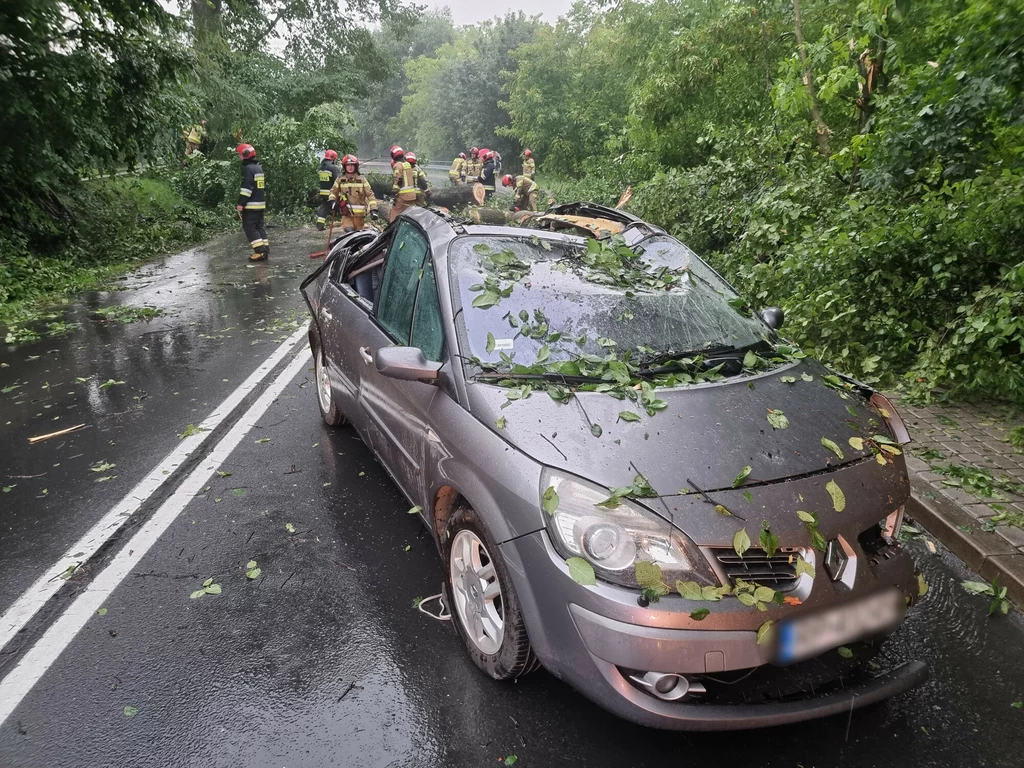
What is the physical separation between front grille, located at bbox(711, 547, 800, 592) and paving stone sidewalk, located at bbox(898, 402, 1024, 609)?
1.88 m

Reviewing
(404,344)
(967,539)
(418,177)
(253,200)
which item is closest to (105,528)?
(404,344)

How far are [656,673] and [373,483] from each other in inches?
105

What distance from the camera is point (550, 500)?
8.02 ft

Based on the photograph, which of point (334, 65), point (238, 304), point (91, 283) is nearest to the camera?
point (238, 304)

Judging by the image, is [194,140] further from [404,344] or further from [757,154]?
[404,344]

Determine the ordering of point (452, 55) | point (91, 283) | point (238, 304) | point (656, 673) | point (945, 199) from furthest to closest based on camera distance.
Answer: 1. point (452, 55)
2. point (91, 283)
3. point (238, 304)
4. point (945, 199)
5. point (656, 673)

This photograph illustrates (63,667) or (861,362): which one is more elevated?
(861,362)

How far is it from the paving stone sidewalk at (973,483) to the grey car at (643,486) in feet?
3.68

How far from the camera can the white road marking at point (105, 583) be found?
113 inches

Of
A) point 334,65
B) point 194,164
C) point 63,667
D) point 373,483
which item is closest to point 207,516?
point 373,483

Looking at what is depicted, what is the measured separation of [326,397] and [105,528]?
5.99 feet

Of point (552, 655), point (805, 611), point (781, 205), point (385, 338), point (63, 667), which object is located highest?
point (781, 205)

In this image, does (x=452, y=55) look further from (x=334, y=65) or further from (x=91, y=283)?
(x=91, y=283)

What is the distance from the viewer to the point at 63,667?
2.94 m
